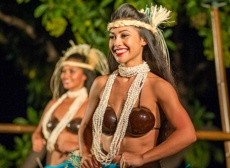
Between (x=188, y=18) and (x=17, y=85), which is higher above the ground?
(x=188, y=18)

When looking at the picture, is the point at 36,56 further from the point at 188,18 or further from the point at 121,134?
the point at 121,134

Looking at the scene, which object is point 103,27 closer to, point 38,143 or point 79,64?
point 79,64

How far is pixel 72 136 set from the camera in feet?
15.3

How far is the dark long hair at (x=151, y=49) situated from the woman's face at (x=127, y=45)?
0.03 metres

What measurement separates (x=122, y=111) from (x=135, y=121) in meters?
0.08

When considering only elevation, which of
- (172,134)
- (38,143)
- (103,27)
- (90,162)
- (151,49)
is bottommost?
(38,143)

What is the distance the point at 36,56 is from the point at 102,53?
1565mm

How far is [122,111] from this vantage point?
3145 mm

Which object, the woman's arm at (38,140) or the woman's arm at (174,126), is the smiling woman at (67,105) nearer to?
the woman's arm at (38,140)

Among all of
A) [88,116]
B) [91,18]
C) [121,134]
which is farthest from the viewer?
[91,18]

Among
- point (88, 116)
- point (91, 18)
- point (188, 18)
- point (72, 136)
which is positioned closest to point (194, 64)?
point (188, 18)

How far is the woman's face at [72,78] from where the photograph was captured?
4.79m

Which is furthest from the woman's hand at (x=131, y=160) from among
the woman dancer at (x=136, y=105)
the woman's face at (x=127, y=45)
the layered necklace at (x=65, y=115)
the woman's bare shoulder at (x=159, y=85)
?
the layered necklace at (x=65, y=115)

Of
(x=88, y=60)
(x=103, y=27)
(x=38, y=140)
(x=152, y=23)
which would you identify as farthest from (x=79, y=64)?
(x=152, y=23)
